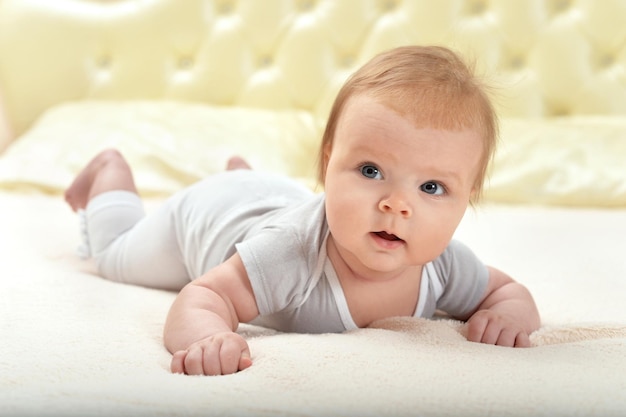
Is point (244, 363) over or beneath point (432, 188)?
beneath

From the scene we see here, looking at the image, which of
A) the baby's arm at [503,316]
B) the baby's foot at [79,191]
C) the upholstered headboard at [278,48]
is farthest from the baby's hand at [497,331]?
the upholstered headboard at [278,48]

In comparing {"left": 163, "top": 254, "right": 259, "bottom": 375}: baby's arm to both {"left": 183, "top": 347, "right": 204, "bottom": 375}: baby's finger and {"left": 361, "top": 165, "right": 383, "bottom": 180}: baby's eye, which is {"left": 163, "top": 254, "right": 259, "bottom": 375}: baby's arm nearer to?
{"left": 183, "top": 347, "right": 204, "bottom": 375}: baby's finger

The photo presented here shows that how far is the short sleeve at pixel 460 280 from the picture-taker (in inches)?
45.7

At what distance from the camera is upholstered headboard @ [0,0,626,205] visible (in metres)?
2.68

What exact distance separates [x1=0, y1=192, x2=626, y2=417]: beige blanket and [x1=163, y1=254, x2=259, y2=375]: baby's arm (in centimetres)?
2

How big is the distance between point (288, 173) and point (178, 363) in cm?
154

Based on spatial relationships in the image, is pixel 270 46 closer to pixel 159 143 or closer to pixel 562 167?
pixel 159 143

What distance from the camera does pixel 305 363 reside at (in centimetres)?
85

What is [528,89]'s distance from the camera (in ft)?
8.84

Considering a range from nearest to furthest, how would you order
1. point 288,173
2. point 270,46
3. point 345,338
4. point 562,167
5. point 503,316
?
point 345,338, point 503,316, point 562,167, point 288,173, point 270,46

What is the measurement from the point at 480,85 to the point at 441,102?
8 centimetres

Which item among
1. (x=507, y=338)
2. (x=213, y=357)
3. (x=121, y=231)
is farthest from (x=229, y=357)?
(x=121, y=231)

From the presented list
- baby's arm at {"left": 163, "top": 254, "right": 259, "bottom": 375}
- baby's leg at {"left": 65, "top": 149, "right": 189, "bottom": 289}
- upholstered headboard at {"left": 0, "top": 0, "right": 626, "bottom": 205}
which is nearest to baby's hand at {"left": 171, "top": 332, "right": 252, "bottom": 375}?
baby's arm at {"left": 163, "top": 254, "right": 259, "bottom": 375}

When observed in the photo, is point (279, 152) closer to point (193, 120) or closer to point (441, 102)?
point (193, 120)
